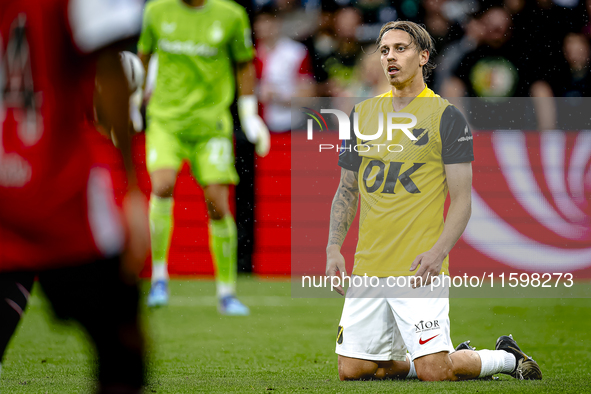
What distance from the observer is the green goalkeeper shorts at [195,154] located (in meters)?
5.46

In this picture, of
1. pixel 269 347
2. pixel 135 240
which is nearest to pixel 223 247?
pixel 269 347

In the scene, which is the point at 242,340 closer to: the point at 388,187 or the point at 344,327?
the point at 344,327

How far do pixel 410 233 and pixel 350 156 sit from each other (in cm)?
48

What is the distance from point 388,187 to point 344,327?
685mm

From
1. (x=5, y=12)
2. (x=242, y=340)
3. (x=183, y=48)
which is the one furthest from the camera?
(x=183, y=48)

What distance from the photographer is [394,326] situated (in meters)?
3.56

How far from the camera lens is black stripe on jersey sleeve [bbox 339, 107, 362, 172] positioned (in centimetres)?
367

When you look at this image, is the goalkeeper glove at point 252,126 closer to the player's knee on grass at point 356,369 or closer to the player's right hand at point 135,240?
the player's knee on grass at point 356,369

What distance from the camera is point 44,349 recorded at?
4336mm

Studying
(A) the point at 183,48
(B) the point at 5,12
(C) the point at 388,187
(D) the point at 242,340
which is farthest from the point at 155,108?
(B) the point at 5,12

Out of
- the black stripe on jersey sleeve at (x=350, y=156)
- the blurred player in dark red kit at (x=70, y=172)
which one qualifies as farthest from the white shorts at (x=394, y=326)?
the blurred player in dark red kit at (x=70, y=172)

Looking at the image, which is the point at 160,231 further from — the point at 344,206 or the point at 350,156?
the point at 350,156

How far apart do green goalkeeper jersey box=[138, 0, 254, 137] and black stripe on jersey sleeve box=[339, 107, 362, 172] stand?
80.5 inches

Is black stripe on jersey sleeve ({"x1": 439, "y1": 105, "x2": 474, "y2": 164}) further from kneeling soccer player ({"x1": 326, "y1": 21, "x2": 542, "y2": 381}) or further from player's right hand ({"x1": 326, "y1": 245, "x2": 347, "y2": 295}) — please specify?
player's right hand ({"x1": 326, "y1": 245, "x2": 347, "y2": 295})
